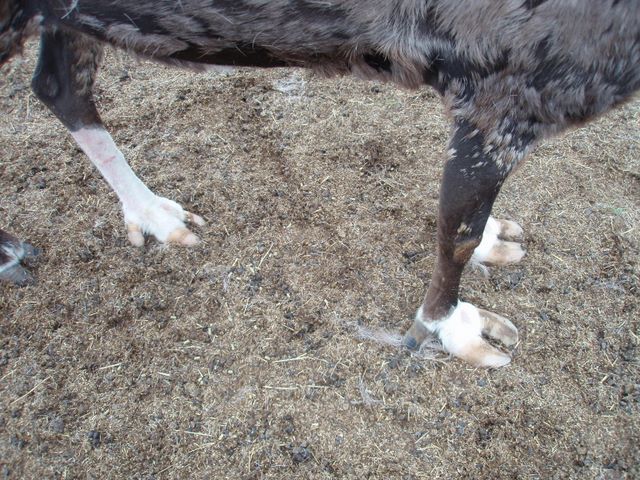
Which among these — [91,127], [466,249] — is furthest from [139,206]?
[466,249]

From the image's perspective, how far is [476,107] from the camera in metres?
1.70

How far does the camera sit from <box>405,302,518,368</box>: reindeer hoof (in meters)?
2.38

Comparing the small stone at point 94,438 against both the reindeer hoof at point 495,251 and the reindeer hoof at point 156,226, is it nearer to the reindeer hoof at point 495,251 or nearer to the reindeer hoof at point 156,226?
the reindeer hoof at point 156,226

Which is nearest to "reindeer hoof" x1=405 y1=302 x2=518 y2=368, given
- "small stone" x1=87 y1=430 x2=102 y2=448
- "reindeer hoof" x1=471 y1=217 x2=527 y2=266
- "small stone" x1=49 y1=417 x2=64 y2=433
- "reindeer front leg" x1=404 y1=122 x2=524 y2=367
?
"reindeer front leg" x1=404 y1=122 x2=524 y2=367

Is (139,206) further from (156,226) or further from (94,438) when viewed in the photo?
(94,438)

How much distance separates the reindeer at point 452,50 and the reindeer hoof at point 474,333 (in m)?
0.01

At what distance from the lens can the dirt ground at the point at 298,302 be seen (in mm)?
2201

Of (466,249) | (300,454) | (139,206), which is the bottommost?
(300,454)

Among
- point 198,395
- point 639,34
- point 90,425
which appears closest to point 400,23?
point 639,34

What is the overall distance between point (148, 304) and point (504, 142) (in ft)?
6.06

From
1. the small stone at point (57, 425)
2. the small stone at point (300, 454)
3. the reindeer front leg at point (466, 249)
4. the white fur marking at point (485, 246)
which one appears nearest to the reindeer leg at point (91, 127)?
the small stone at point (57, 425)

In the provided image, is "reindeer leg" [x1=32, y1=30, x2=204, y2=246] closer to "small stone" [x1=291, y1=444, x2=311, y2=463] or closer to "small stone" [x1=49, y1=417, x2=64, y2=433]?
"small stone" [x1=49, y1=417, x2=64, y2=433]

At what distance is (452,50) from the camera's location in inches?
63.9

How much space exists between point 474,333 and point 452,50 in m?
1.34
